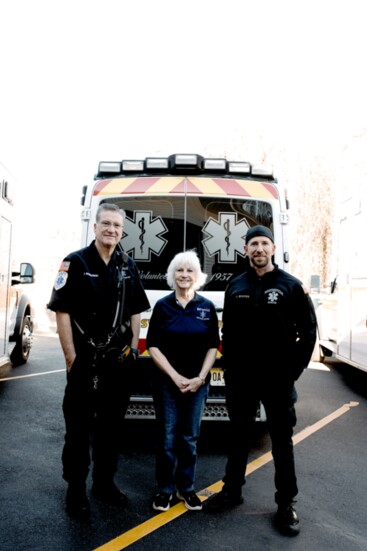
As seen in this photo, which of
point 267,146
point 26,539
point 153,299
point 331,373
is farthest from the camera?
point 267,146

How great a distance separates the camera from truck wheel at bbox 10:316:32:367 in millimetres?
8916

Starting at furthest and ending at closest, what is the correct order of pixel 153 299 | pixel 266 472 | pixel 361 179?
pixel 361 179 → pixel 153 299 → pixel 266 472

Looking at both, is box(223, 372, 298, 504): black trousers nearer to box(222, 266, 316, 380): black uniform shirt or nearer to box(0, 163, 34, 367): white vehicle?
box(222, 266, 316, 380): black uniform shirt

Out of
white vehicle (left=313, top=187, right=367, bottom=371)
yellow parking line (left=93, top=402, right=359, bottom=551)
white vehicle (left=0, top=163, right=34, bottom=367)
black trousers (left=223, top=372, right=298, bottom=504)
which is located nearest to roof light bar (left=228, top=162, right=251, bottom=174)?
black trousers (left=223, top=372, right=298, bottom=504)

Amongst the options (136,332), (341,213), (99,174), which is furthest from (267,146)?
(136,332)

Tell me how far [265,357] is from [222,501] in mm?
1038

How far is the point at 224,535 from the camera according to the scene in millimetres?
3236

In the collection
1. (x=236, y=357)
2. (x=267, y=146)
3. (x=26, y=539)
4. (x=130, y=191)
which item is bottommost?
(x=26, y=539)

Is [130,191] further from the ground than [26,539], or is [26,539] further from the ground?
[130,191]

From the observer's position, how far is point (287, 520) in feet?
11.0

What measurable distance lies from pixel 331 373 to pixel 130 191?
19.3 ft

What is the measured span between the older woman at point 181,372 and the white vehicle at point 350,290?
3.80 meters

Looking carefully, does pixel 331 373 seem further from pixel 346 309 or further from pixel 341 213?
pixel 341 213

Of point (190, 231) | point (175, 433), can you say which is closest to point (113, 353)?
point (175, 433)
